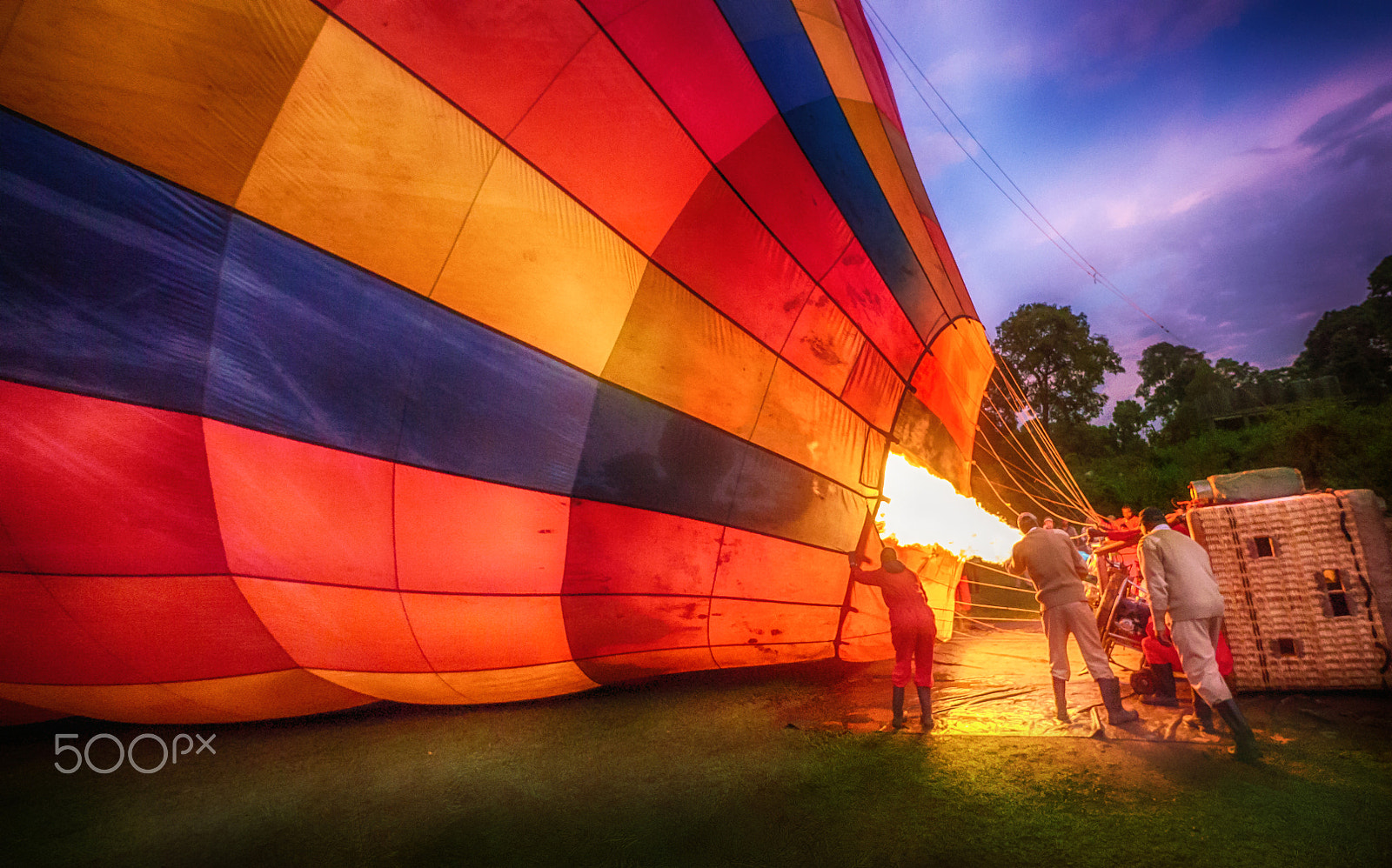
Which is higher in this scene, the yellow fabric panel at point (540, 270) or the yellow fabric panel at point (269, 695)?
the yellow fabric panel at point (540, 270)

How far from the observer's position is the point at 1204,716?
11.3 ft

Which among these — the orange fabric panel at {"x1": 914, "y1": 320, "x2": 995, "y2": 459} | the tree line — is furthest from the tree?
the orange fabric panel at {"x1": 914, "y1": 320, "x2": 995, "y2": 459}

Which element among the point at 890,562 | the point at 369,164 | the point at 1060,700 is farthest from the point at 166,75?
the point at 1060,700

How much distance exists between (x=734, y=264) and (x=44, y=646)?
4285 mm

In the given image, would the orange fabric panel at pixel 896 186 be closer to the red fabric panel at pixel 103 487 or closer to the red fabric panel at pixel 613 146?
the red fabric panel at pixel 613 146

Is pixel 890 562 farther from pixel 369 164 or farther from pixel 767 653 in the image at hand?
pixel 369 164

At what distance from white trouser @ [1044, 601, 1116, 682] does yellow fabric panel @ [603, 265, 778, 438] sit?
2.46 meters

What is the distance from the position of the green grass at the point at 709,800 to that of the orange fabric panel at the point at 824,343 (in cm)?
228

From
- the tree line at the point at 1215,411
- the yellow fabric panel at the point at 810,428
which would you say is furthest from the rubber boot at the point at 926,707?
the tree line at the point at 1215,411

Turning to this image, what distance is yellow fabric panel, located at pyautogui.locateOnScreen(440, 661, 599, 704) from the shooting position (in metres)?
3.77

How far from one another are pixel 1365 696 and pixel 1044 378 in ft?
89.0

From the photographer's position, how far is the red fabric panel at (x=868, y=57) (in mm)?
4316

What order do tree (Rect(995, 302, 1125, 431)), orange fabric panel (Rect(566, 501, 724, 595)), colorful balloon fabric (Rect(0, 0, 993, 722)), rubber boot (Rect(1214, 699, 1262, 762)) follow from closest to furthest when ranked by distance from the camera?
colorful balloon fabric (Rect(0, 0, 993, 722)) < rubber boot (Rect(1214, 699, 1262, 762)) < orange fabric panel (Rect(566, 501, 724, 595)) < tree (Rect(995, 302, 1125, 431))

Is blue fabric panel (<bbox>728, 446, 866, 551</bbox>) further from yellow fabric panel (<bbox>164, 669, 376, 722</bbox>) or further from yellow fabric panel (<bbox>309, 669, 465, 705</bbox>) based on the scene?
yellow fabric panel (<bbox>164, 669, 376, 722</bbox>)
